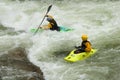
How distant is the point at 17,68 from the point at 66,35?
446cm

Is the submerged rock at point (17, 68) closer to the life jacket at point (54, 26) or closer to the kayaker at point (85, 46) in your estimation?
the kayaker at point (85, 46)

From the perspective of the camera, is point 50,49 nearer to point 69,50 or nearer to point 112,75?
point 69,50

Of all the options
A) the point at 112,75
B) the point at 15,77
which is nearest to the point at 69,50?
the point at 112,75

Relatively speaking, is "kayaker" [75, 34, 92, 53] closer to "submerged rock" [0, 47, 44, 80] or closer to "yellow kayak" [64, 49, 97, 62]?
"yellow kayak" [64, 49, 97, 62]

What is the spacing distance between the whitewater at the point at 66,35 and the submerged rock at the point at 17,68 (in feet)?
1.55

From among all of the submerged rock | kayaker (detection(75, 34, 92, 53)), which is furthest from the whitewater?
the submerged rock

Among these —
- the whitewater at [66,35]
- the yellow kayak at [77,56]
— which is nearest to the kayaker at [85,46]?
the yellow kayak at [77,56]

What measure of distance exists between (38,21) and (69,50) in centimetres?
434

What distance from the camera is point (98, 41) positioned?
13836 millimetres

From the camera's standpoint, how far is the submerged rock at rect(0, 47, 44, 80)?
10250mm

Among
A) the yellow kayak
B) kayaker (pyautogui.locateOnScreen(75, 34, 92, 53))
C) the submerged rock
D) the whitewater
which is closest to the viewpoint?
the submerged rock

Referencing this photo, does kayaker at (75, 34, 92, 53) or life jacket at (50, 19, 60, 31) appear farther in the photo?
life jacket at (50, 19, 60, 31)

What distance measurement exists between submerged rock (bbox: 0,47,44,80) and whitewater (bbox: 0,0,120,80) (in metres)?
0.47

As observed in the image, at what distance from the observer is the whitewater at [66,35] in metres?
11.5
